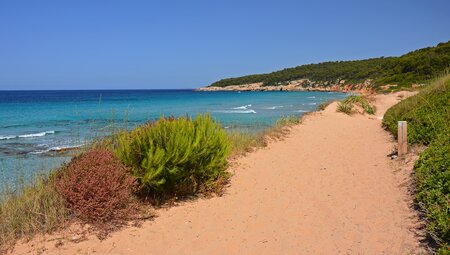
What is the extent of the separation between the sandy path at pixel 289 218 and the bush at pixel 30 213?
11.0 inches

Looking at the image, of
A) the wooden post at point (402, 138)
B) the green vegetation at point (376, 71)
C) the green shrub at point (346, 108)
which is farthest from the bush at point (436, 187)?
the green shrub at point (346, 108)

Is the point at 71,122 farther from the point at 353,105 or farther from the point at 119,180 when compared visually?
the point at 119,180

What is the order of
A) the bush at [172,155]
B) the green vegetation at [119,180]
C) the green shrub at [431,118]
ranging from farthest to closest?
the green shrub at [431,118] → the bush at [172,155] → the green vegetation at [119,180]

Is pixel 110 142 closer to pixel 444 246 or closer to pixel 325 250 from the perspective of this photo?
pixel 325 250

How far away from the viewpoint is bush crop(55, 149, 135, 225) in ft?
18.9

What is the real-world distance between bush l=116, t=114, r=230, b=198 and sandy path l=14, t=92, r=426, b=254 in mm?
484

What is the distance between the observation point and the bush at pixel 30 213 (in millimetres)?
5359

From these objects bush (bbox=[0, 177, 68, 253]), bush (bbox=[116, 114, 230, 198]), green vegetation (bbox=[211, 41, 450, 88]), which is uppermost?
green vegetation (bbox=[211, 41, 450, 88])

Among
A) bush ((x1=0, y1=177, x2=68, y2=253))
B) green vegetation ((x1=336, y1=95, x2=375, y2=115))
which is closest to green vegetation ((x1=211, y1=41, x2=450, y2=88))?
green vegetation ((x1=336, y1=95, x2=375, y2=115))

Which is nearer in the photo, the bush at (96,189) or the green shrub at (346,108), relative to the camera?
the bush at (96,189)

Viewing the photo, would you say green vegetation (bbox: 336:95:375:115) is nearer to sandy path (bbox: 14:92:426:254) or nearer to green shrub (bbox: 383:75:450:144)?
green shrub (bbox: 383:75:450:144)

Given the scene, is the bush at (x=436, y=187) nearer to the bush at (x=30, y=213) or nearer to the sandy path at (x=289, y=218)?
the sandy path at (x=289, y=218)

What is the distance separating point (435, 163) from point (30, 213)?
618cm

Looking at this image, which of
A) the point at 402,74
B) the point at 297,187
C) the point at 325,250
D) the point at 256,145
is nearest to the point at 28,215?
the point at 325,250
